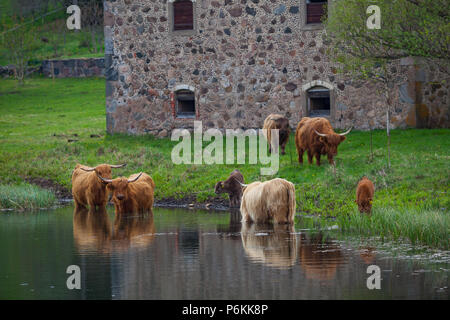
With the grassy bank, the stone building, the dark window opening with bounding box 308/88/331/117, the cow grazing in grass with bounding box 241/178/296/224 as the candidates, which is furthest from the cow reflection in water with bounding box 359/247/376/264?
the dark window opening with bounding box 308/88/331/117

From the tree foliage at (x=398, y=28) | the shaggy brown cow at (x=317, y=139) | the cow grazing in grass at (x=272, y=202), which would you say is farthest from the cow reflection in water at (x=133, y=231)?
the tree foliage at (x=398, y=28)

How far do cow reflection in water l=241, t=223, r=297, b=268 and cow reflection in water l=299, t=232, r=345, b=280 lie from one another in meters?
0.17

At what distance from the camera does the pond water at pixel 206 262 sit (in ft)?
37.7

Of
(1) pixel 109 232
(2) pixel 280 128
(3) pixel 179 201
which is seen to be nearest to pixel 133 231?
(1) pixel 109 232

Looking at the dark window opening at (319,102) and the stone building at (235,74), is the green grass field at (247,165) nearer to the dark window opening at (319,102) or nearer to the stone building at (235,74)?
the stone building at (235,74)

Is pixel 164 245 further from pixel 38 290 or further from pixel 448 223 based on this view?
pixel 448 223

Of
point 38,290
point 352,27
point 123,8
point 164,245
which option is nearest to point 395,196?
point 352,27

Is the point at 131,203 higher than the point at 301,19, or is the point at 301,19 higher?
the point at 301,19

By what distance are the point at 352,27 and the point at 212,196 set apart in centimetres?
489

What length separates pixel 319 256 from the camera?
1355 cm

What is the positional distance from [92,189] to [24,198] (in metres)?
1.68

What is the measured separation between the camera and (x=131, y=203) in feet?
62.6

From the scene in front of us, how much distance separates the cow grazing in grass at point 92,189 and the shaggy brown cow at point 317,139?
4316 mm

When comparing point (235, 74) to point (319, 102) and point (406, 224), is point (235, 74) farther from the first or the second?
point (406, 224)
